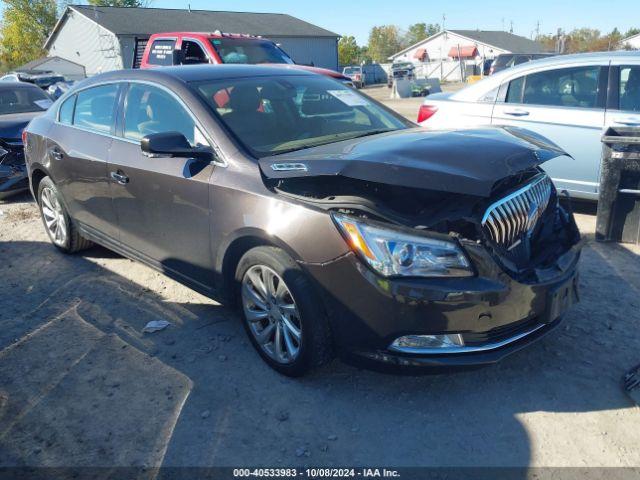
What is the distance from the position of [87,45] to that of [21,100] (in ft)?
124

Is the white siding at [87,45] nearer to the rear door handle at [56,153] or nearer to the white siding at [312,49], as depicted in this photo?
the white siding at [312,49]

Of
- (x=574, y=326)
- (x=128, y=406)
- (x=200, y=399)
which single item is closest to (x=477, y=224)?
(x=574, y=326)

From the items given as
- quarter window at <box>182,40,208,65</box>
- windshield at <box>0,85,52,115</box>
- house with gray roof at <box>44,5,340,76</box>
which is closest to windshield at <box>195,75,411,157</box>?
windshield at <box>0,85,52,115</box>

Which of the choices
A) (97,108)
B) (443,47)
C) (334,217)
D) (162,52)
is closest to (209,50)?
(162,52)

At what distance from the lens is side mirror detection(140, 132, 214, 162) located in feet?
10.9

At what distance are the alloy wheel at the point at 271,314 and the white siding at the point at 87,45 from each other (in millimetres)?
39818

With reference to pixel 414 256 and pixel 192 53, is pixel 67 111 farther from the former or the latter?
pixel 192 53

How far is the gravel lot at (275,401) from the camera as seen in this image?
2.68m

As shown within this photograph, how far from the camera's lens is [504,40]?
73062 millimetres

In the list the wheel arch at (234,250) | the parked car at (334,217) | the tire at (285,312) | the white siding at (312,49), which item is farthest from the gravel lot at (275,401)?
the white siding at (312,49)

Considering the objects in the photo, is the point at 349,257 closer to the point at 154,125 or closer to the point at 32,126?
the point at 154,125

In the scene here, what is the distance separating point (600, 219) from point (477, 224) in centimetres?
301

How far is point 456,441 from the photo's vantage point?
2.71 m

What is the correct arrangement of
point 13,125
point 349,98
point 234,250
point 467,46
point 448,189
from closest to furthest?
point 448,189, point 234,250, point 349,98, point 13,125, point 467,46
